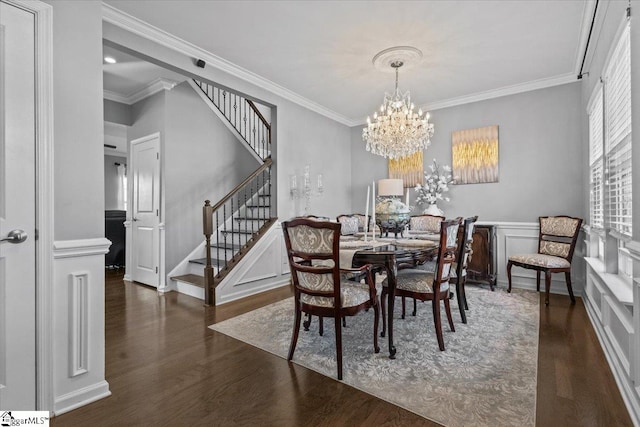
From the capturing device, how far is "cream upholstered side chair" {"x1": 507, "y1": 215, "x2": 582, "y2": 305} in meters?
3.40

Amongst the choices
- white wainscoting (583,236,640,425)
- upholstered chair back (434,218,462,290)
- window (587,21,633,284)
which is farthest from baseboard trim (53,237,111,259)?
window (587,21,633,284)

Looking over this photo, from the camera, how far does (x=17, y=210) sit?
1.56 m

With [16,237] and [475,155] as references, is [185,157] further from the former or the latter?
[475,155]

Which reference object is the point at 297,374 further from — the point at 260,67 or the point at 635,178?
the point at 260,67

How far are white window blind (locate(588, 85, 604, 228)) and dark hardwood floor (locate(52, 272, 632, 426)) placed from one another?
113 cm

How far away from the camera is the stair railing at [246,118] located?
5.14m

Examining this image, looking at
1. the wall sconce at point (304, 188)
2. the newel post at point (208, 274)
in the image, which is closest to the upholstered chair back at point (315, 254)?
the newel post at point (208, 274)

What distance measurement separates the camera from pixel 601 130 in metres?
2.87

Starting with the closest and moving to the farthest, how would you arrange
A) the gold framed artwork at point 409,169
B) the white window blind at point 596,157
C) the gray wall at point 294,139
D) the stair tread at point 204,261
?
the white window blind at point 596,157 → the gray wall at point 294,139 → the stair tread at point 204,261 → the gold framed artwork at point 409,169

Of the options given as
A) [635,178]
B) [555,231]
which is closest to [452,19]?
[635,178]

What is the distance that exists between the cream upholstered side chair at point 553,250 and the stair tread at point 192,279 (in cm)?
393

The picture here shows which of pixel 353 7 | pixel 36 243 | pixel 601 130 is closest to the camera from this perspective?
pixel 36 243

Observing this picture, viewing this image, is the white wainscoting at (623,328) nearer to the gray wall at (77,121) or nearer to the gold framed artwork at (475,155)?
the gold framed artwork at (475,155)

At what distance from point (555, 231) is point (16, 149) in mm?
5036
